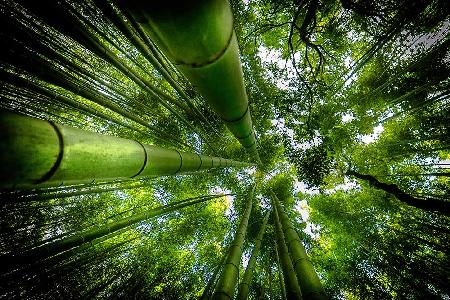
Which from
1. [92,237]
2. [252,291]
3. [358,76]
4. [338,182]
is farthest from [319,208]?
[92,237]

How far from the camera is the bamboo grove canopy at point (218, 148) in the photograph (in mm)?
1048

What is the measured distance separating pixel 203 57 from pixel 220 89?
0.35 meters

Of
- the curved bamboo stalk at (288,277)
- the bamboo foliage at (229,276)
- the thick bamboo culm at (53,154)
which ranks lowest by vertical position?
the thick bamboo culm at (53,154)

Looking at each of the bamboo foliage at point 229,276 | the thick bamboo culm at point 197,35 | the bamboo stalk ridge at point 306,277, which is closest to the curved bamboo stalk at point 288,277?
the bamboo stalk ridge at point 306,277

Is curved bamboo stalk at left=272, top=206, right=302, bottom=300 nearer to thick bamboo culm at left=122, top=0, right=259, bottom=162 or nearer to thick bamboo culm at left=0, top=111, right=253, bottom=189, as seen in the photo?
thick bamboo culm at left=0, top=111, right=253, bottom=189

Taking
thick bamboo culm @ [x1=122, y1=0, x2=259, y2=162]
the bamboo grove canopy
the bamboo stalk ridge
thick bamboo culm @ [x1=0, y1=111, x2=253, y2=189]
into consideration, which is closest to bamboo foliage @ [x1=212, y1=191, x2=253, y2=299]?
the bamboo grove canopy

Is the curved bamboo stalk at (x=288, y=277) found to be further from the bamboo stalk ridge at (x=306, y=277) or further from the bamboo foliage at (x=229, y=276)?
the bamboo foliage at (x=229, y=276)

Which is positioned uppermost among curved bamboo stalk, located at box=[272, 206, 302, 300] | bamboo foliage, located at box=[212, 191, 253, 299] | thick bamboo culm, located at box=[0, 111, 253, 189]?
curved bamboo stalk, located at box=[272, 206, 302, 300]

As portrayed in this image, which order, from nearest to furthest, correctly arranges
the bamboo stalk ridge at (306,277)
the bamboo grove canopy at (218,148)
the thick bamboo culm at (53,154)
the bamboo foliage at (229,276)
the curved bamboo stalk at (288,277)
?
the thick bamboo culm at (53,154), the bamboo grove canopy at (218,148), the bamboo stalk ridge at (306,277), the bamboo foliage at (229,276), the curved bamboo stalk at (288,277)

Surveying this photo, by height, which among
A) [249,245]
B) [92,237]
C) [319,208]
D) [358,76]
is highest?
[358,76]

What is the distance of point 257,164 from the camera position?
10219mm

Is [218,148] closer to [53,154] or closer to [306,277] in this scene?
[306,277]

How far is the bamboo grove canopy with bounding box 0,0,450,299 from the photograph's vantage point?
1048mm

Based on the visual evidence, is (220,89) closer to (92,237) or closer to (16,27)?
(16,27)
